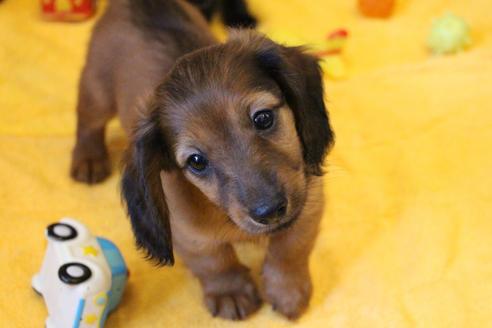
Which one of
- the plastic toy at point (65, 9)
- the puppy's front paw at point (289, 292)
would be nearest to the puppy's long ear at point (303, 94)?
the puppy's front paw at point (289, 292)

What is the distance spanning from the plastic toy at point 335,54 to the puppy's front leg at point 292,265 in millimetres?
1135

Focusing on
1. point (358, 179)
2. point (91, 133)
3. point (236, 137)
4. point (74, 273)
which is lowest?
point (91, 133)

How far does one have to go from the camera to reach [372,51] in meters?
3.24

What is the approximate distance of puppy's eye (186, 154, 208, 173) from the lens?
5.69 ft

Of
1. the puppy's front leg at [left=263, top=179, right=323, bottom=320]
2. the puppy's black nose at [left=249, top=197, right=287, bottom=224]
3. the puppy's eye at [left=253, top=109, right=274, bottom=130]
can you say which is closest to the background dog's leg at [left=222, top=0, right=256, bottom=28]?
the puppy's front leg at [left=263, top=179, right=323, bottom=320]

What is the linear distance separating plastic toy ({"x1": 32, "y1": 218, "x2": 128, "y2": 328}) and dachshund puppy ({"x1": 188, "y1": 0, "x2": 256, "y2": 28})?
5.46 feet

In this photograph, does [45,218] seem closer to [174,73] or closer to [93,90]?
[93,90]

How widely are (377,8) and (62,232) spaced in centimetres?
211

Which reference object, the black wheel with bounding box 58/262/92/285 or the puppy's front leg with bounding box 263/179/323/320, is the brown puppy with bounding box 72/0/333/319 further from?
the black wheel with bounding box 58/262/92/285

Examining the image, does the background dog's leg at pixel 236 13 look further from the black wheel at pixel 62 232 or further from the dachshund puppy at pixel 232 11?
the black wheel at pixel 62 232

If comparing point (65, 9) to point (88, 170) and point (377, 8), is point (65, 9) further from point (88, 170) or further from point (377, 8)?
point (377, 8)

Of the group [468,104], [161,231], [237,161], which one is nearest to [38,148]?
[161,231]

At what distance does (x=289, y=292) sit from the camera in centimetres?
207

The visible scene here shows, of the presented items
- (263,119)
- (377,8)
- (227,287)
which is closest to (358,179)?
(227,287)
